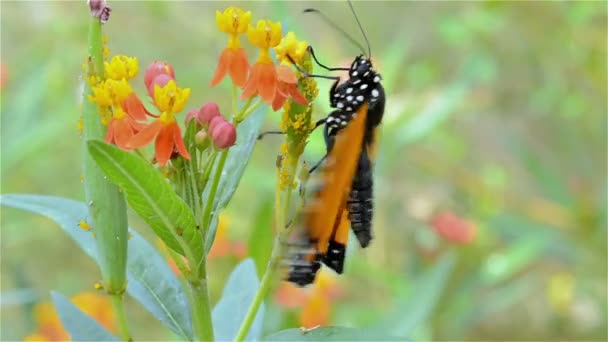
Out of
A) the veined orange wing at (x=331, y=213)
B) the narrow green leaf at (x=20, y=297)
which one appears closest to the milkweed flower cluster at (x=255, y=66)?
the veined orange wing at (x=331, y=213)

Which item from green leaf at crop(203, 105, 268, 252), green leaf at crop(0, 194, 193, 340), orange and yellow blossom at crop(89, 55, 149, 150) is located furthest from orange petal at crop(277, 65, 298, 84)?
green leaf at crop(0, 194, 193, 340)

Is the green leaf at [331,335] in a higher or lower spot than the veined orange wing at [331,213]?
lower

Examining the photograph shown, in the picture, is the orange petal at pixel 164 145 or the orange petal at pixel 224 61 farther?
the orange petal at pixel 224 61

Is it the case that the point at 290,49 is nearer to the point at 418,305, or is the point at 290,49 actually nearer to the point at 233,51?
the point at 233,51

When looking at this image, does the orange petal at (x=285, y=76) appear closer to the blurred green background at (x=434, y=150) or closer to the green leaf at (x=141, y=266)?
the green leaf at (x=141, y=266)

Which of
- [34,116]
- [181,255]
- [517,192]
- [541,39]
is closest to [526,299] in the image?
[517,192]
